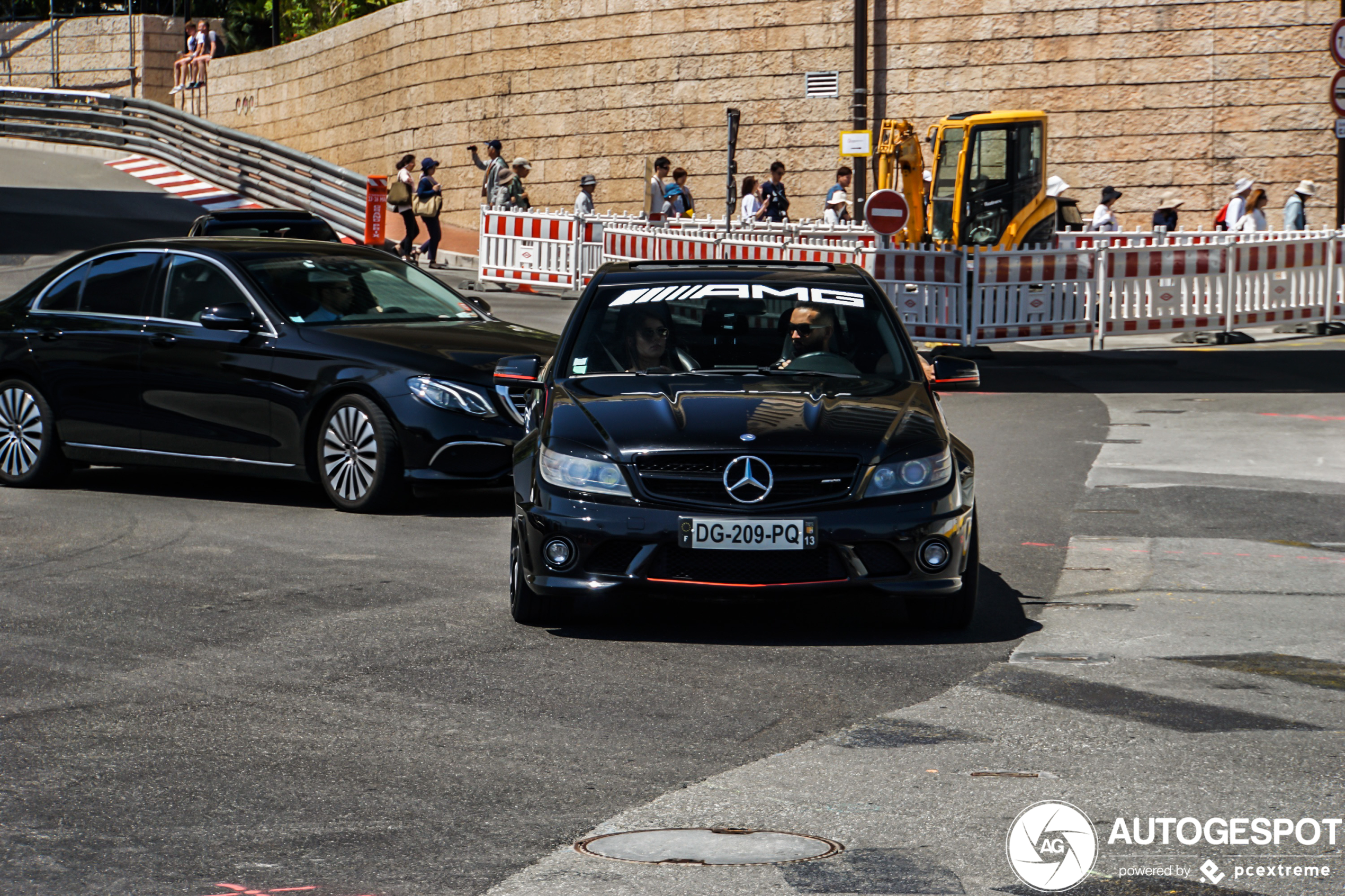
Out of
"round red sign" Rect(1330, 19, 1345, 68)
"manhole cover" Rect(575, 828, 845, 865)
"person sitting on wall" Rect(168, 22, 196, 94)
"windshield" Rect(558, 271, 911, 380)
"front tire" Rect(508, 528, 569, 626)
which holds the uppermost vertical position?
"person sitting on wall" Rect(168, 22, 196, 94)

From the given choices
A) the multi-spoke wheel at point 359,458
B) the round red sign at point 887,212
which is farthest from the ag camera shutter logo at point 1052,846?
the round red sign at point 887,212

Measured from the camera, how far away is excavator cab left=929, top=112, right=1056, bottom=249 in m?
24.8

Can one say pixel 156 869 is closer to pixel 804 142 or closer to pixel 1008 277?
pixel 1008 277

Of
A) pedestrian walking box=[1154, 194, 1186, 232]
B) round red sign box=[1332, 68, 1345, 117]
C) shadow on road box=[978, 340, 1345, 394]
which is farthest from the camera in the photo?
pedestrian walking box=[1154, 194, 1186, 232]

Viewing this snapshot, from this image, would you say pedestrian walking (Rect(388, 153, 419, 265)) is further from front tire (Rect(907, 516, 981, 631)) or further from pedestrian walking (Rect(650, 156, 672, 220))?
front tire (Rect(907, 516, 981, 631))

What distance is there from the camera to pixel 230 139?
35.7 m

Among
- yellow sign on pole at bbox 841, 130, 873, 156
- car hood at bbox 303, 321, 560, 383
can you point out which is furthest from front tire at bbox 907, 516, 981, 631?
yellow sign on pole at bbox 841, 130, 873, 156

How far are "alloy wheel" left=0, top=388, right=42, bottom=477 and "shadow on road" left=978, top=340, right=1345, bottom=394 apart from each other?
930 cm

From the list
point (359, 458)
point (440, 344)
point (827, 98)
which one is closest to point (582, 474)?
point (359, 458)

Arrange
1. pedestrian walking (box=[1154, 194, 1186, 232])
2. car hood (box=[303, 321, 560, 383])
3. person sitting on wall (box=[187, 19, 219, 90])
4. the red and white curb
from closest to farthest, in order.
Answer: car hood (box=[303, 321, 560, 383]) < pedestrian walking (box=[1154, 194, 1186, 232]) < the red and white curb < person sitting on wall (box=[187, 19, 219, 90])

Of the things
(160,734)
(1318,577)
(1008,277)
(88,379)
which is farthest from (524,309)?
(160,734)

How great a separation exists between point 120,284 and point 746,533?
573 cm

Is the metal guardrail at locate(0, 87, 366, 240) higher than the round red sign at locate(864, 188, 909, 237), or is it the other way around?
the metal guardrail at locate(0, 87, 366, 240)

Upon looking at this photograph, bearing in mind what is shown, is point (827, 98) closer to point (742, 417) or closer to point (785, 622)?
point (785, 622)
